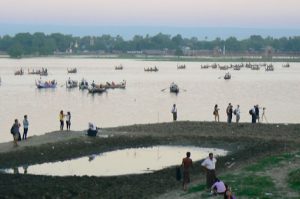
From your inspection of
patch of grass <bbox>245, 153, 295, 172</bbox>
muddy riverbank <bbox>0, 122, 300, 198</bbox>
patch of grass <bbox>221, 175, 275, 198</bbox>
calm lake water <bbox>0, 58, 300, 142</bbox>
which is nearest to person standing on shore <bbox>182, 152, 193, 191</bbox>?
muddy riverbank <bbox>0, 122, 300, 198</bbox>

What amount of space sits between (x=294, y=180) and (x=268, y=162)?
4.11 m

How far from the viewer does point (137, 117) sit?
65688 millimetres

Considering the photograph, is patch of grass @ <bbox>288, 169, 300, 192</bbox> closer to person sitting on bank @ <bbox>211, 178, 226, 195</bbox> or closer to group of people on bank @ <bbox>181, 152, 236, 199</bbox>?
group of people on bank @ <bbox>181, 152, 236, 199</bbox>

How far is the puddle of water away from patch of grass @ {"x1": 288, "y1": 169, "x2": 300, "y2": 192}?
8469mm

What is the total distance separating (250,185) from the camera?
23.9m

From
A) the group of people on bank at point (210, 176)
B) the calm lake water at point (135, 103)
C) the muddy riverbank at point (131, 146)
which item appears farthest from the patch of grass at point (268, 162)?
the calm lake water at point (135, 103)

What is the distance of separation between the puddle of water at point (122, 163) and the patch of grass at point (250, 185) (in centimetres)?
747

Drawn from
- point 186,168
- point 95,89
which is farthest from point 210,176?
point 95,89

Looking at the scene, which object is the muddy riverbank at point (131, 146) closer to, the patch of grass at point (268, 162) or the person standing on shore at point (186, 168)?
the patch of grass at point (268, 162)

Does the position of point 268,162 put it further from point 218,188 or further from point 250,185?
point 218,188

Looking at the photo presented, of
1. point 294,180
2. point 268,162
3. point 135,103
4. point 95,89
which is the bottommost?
point 135,103

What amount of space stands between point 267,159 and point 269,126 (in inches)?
550

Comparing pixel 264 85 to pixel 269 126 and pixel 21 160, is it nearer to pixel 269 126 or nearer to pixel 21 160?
pixel 269 126

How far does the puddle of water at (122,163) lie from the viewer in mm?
31916
